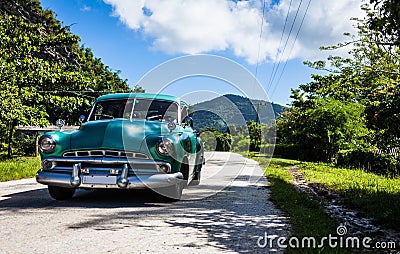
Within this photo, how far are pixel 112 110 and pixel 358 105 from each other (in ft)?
48.8

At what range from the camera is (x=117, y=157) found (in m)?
5.34

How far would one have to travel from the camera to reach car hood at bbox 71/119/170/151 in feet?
17.7

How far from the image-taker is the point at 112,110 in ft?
22.4

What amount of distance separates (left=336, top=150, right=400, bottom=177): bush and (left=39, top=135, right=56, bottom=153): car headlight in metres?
9.96

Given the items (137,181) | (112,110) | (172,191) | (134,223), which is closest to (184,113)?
(112,110)

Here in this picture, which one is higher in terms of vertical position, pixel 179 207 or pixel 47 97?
pixel 47 97

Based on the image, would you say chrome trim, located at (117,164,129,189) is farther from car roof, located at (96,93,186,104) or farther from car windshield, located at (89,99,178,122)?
car roof, located at (96,93,186,104)

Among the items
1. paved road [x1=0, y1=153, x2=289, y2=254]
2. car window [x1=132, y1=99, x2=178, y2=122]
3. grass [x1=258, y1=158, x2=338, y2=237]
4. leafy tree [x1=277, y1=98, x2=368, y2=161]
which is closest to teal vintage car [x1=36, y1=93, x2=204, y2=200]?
paved road [x1=0, y1=153, x2=289, y2=254]

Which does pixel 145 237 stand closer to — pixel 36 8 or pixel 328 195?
pixel 328 195

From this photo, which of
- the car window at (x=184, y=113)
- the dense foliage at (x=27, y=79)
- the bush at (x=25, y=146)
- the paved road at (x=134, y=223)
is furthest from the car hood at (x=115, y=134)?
the bush at (x=25, y=146)

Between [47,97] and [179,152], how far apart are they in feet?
34.0

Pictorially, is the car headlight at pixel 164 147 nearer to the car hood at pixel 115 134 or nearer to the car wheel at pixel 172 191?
the car hood at pixel 115 134

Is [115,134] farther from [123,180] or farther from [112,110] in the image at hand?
[112,110]

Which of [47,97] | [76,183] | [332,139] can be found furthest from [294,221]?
[332,139]
